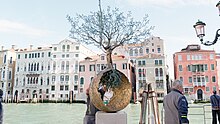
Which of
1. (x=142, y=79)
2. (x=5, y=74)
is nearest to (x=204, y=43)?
(x=142, y=79)

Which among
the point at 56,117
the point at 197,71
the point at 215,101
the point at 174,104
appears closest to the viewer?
the point at 174,104

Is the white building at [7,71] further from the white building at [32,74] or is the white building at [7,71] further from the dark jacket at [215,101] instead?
the dark jacket at [215,101]

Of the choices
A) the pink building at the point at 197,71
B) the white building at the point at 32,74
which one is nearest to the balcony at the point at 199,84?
the pink building at the point at 197,71

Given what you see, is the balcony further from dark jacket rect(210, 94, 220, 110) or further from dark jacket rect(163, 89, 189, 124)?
dark jacket rect(163, 89, 189, 124)

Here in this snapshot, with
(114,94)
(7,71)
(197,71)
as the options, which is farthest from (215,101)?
(7,71)

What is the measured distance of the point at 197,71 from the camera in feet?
127

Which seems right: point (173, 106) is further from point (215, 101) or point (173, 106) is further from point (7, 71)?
point (7, 71)

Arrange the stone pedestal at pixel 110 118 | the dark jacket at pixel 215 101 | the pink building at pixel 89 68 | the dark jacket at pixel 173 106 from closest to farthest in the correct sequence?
the dark jacket at pixel 173 106, the stone pedestal at pixel 110 118, the dark jacket at pixel 215 101, the pink building at pixel 89 68

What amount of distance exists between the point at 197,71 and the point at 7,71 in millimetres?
37158

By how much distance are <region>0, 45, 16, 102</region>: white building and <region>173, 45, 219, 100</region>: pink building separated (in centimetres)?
3340

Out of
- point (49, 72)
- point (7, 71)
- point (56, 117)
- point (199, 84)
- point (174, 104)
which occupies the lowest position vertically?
point (56, 117)

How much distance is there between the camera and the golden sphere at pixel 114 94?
3.82 metres

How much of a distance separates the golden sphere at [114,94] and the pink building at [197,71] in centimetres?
3541

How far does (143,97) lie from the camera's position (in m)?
5.02
